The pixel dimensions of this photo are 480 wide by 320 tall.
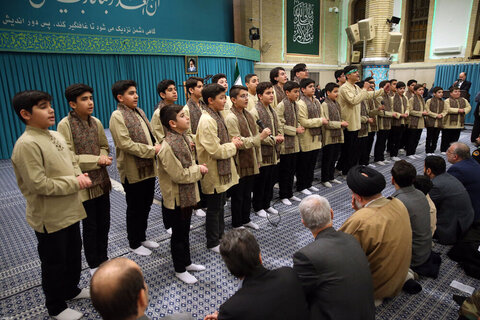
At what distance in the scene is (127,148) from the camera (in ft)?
8.32

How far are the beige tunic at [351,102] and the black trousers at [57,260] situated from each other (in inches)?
156

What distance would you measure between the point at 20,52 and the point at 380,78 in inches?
425

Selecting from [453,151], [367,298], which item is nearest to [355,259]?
[367,298]

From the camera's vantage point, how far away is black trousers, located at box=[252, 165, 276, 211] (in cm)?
358

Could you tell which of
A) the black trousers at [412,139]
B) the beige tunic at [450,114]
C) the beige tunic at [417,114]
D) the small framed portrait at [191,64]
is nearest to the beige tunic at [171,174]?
the beige tunic at [417,114]

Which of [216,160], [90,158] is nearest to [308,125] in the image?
[216,160]

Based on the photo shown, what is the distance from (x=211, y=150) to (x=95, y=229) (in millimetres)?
1093

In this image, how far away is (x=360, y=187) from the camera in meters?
1.89

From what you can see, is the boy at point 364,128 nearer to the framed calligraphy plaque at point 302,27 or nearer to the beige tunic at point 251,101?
the beige tunic at point 251,101

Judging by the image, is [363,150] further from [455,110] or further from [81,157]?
[81,157]

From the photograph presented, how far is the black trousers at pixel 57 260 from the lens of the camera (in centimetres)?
188

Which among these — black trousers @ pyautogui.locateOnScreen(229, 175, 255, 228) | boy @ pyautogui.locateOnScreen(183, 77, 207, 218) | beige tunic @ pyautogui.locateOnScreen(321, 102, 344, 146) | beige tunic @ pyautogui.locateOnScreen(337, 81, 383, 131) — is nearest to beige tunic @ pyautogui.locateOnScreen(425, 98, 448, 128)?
beige tunic @ pyautogui.locateOnScreen(337, 81, 383, 131)

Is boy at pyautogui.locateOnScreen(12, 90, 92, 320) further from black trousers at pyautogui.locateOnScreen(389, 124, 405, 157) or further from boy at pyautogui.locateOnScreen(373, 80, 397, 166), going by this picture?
black trousers at pyautogui.locateOnScreen(389, 124, 405, 157)

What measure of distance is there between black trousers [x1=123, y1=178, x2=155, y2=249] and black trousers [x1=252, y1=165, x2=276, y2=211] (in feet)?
4.21
